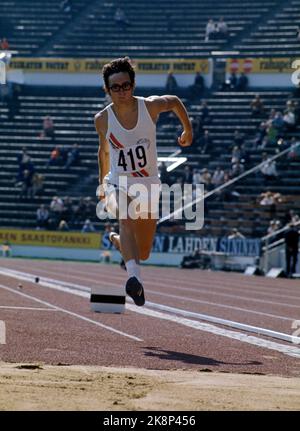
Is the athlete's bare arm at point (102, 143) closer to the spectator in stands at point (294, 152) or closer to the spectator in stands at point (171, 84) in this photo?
the spectator in stands at point (294, 152)

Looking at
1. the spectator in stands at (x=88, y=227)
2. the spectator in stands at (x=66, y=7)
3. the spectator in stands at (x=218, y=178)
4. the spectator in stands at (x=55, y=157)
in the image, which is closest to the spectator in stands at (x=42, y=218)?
the spectator in stands at (x=88, y=227)

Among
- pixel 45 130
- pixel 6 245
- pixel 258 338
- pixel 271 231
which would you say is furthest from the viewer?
pixel 45 130

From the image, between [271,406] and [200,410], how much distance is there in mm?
421

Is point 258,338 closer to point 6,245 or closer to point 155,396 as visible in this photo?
point 155,396

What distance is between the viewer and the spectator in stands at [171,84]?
39556 millimetres

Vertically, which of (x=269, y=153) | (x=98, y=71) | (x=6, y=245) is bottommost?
(x=6, y=245)

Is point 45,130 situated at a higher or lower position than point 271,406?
higher

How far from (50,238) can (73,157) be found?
122 inches

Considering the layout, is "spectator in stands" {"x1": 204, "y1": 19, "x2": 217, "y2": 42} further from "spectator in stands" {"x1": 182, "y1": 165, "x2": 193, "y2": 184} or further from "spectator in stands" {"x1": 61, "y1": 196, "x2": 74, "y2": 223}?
"spectator in stands" {"x1": 61, "y1": 196, "x2": 74, "y2": 223}

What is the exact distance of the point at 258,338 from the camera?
9.27 m

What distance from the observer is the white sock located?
898 centimetres

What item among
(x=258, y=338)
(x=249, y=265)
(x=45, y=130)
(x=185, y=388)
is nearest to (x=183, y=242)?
(x=249, y=265)

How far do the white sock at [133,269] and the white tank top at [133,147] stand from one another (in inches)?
27.6

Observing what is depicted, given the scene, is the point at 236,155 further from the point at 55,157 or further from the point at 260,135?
the point at 55,157
